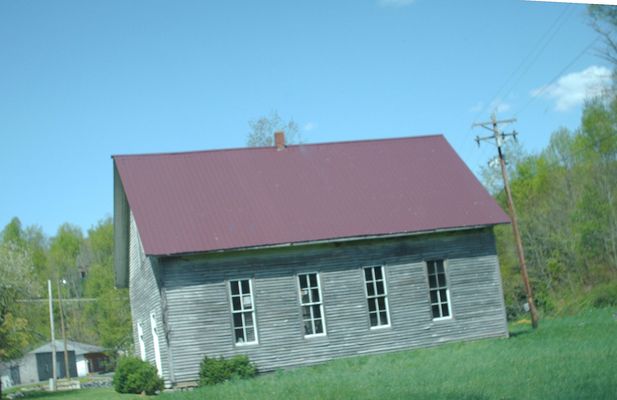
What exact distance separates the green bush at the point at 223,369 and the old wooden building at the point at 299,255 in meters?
0.40

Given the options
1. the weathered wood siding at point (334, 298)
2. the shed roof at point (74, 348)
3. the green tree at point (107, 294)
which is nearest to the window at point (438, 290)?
the weathered wood siding at point (334, 298)

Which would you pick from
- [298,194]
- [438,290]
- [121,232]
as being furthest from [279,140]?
[438,290]

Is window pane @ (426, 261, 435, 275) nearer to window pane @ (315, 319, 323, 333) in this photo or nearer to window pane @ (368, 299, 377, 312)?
window pane @ (368, 299, 377, 312)

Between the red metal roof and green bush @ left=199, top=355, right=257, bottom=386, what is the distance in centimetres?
254

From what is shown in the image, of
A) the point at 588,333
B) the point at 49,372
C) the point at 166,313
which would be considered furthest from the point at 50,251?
the point at 588,333

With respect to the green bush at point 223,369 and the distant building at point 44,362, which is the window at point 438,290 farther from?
the distant building at point 44,362

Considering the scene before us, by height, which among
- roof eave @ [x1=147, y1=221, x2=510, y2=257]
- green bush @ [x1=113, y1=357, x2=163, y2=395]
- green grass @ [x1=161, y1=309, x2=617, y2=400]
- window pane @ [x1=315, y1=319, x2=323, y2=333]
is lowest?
green grass @ [x1=161, y1=309, x2=617, y2=400]

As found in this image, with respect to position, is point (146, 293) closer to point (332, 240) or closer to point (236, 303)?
point (236, 303)

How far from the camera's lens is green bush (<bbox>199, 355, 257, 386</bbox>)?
732 inches

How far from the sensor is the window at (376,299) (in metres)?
21.0

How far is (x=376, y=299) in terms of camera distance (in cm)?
2102

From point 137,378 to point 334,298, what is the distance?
503 centimetres

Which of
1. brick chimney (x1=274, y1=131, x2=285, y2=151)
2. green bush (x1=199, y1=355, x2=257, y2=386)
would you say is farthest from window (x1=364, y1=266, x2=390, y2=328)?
brick chimney (x1=274, y1=131, x2=285, y2=151)

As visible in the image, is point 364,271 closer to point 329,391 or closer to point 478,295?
point 478,295
